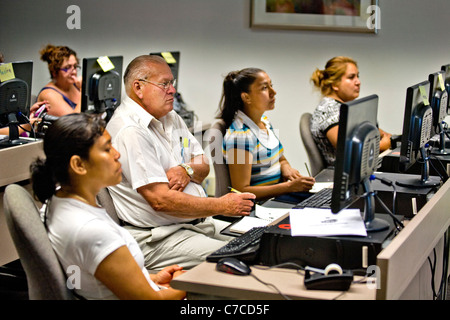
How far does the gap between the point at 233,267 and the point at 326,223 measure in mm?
336

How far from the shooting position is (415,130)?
2.46 metres

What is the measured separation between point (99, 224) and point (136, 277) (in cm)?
18

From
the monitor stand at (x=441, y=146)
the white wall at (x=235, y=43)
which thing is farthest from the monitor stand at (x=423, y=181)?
the white wall at (x=235, y=43)

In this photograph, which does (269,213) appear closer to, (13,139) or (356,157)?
(356,157)

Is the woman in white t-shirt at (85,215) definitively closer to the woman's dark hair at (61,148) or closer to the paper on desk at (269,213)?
the woman's dark hair at (61,148)

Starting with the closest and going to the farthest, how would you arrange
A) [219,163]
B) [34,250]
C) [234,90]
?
1. [34,250]
2. [219,163]
3. [234,90]

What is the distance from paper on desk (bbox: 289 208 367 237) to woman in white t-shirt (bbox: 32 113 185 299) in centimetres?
42

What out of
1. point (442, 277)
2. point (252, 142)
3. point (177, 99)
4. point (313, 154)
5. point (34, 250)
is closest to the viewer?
point (34, 250)

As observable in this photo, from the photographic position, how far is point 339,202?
5.71ft

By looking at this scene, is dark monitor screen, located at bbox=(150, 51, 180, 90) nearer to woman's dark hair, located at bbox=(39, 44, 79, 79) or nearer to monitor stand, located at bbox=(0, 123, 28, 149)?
woman's dark hair, located at bbox=(39, 44, 79, 79)

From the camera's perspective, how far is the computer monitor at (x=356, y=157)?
1.71m

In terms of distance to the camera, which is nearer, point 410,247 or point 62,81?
point 410,247

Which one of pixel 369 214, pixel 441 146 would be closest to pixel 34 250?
pixel 369 214

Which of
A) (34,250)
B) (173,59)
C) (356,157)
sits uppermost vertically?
(173,59)
